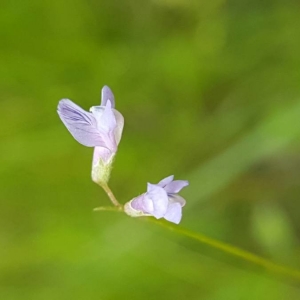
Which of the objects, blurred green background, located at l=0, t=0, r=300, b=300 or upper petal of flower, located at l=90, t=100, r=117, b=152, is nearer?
upper petal of flower, located at l=90, t=100, r=117, b=152

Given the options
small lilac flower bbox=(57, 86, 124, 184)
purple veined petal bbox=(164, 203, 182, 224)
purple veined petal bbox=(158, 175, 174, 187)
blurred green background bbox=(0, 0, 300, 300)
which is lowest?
purple veined petal bbox=(164, 203, 182, 224)

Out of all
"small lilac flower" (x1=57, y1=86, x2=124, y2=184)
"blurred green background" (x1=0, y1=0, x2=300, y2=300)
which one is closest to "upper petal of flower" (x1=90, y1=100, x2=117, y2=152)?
"small lilac flower" (x1=57, y1=86, x2=124, y2=184)

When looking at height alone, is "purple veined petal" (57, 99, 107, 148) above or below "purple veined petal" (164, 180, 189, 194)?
above

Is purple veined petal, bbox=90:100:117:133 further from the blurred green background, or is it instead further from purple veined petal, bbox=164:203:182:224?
the blurred green background

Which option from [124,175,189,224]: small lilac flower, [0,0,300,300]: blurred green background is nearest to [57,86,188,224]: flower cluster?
[124,175,189,224]: small lilac flower

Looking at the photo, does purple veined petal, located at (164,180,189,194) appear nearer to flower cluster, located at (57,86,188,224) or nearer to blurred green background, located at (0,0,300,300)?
flower cluster, located at (57,86,188,224)

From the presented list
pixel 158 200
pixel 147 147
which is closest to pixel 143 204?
pixel 158 200
